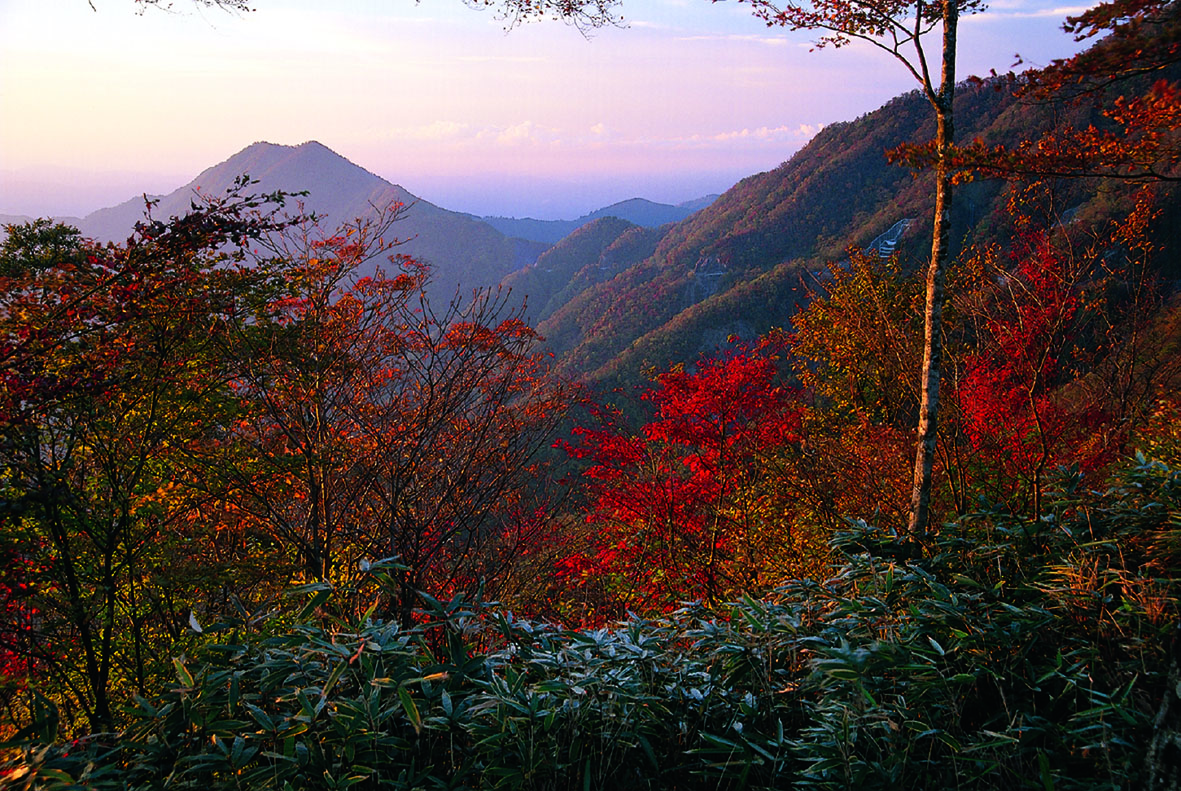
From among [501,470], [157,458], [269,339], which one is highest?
[269,339]

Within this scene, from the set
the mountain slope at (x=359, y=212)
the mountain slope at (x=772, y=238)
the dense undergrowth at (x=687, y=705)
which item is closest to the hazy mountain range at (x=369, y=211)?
the mountain slope at (x=359, y=212)

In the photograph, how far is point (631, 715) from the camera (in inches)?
91.0

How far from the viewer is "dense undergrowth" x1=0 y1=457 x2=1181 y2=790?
6.84ft

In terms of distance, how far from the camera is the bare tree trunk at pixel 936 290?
5.26 metres

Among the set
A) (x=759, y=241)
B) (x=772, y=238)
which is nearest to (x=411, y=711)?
(x=772, y=238)

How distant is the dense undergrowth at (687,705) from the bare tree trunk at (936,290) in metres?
2.37

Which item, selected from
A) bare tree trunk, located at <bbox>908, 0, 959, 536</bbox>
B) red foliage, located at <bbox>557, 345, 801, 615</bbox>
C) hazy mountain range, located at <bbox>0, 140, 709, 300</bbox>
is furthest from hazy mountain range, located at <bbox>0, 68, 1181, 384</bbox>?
bare tree trunk, located at <bbox>908, 0, 959, 536</bbox>

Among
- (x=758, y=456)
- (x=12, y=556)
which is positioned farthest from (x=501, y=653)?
(x=758, y=456)

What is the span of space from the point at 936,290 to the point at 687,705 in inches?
181

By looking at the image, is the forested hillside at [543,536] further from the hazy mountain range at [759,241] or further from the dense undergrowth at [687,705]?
the hazy mountain range at [759,241]

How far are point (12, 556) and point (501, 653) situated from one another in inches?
169

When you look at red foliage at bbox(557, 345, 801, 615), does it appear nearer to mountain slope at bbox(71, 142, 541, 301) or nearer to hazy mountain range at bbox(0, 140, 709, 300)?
hazy mountain range at bbox(0, 140, 709, 300)

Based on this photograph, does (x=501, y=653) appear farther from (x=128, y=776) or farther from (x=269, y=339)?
(x=269, y=339)

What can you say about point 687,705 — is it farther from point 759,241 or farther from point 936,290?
point 759,241
